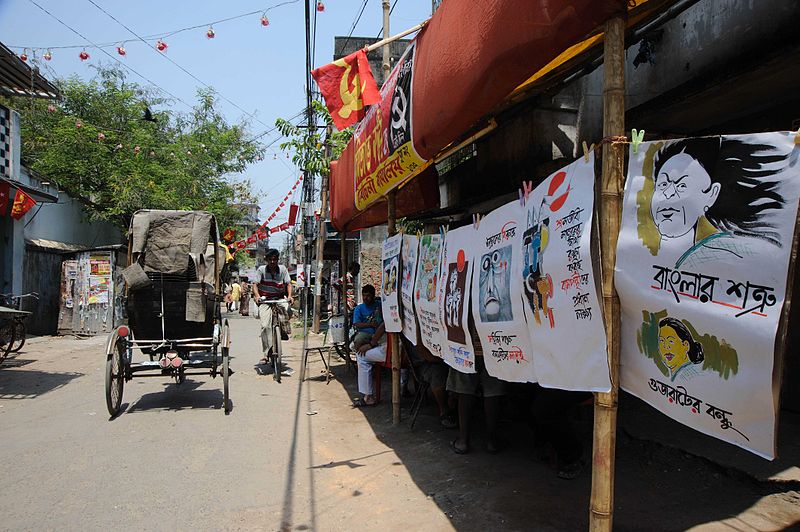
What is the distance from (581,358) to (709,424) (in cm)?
61

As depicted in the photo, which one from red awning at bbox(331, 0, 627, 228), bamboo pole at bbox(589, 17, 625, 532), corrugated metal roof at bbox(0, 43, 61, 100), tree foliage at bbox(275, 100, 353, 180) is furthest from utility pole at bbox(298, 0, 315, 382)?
bamboo pole at bbox(589, 17, 625, 532)

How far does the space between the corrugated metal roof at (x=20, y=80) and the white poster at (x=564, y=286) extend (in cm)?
875

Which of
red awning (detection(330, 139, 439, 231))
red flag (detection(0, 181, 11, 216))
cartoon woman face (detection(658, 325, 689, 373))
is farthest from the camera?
red flag (detection(0, 181, 11, 216))

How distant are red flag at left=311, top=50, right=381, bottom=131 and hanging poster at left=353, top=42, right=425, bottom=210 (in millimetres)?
152

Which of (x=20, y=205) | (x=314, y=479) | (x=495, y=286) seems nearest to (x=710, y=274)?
(x=495, y=286)

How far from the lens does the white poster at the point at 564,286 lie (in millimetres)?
2395

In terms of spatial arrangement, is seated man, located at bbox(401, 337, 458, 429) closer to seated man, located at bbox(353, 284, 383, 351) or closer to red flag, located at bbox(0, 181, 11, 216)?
seated man, located at bbox(353, 284, 383, 351)

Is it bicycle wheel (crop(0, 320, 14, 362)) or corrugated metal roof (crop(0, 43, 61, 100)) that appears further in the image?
bicycle wheel (crop(0, 320, 14, 362))

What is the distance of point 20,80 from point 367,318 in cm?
726

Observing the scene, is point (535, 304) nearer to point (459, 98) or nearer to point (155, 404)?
point (459, 98)

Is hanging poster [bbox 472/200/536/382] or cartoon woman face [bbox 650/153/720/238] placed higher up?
cartoon woman face [bbox 650/153/720/238]

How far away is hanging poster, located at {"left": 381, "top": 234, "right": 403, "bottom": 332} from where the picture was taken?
5699mm

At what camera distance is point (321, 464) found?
493cm

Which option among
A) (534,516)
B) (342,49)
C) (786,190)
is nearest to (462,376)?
(534,516)
